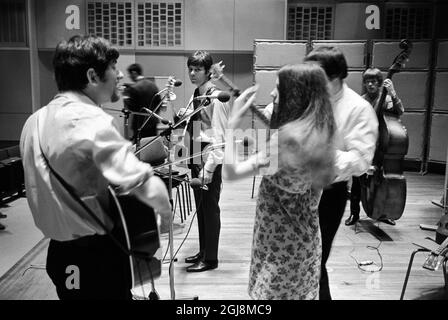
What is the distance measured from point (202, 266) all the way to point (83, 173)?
6.40 ft

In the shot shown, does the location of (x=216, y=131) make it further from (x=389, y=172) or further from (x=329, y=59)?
(x=389, y=172)

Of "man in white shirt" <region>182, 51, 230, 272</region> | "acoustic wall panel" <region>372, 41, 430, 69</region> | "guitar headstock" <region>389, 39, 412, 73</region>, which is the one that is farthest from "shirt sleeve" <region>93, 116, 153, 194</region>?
"acoustic wall panel" <region>372, 41, 430, 69</region>

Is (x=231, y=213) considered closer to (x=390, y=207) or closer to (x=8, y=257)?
(x=390, y=207)

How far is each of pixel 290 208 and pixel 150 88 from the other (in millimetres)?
1317

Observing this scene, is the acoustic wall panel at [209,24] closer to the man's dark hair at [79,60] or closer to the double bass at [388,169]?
the double bass at [388,169]

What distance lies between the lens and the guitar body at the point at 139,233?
1.33 m

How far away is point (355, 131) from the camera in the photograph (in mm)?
1907

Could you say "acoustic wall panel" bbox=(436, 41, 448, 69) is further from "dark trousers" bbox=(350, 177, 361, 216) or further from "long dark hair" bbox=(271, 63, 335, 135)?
"long dark hair" bbox=(271, 63, 335, 135)

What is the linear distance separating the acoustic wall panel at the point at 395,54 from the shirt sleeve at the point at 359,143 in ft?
15.7

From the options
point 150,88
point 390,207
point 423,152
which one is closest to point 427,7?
point 423,152

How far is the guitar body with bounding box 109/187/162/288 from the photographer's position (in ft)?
4.37

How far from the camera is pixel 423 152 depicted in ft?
21.1

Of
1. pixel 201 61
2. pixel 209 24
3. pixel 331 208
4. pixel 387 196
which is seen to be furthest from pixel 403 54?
pixel 209 24

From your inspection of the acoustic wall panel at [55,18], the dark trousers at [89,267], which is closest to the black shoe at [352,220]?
the dark trousers at [89,267]
